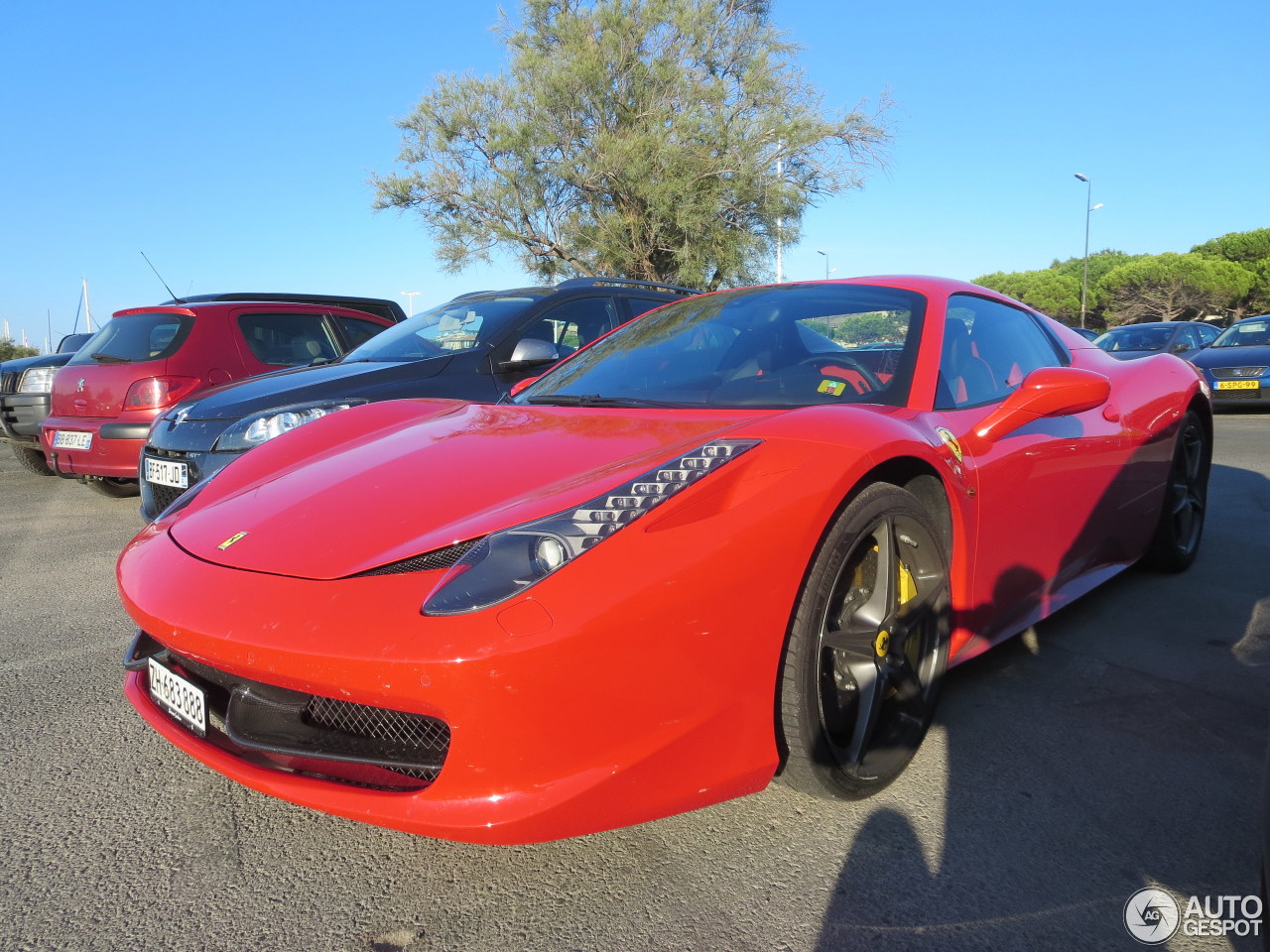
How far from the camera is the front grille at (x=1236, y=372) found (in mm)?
11030

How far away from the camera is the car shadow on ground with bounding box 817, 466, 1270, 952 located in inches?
66.0

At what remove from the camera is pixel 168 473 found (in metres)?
4.52

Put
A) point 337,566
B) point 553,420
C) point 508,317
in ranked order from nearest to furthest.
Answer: point 337,566 < point 553,420 < point 508,317

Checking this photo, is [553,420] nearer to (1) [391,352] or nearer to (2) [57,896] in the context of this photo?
(2) [57,896]

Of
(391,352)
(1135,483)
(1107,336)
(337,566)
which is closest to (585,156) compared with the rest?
(1107,336)

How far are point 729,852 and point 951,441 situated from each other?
1.15 meters

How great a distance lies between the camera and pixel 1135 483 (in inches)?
132

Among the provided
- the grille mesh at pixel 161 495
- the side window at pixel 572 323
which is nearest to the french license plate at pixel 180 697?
the grille mesh at pixel 161 495

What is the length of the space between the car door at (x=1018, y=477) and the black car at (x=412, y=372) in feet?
5.69

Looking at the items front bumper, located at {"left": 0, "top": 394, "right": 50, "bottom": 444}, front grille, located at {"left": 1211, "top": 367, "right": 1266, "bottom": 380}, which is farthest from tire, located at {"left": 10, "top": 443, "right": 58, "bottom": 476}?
front grille, located at {"left": 1211, "top": 367, "right": 1266, "bottom": 380}

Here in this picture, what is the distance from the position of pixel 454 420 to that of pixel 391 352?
9.62ft

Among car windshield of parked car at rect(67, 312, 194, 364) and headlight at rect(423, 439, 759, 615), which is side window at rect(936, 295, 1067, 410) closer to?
headlight at rect(423, 439, 759, 615)

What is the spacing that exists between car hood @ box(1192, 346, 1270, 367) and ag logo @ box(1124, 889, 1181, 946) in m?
11.5

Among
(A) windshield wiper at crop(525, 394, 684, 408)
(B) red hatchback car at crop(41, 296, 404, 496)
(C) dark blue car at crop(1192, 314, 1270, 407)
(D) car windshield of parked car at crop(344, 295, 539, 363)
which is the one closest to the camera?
(A) windshield wiper at crop(525, 394, 684, 408)
